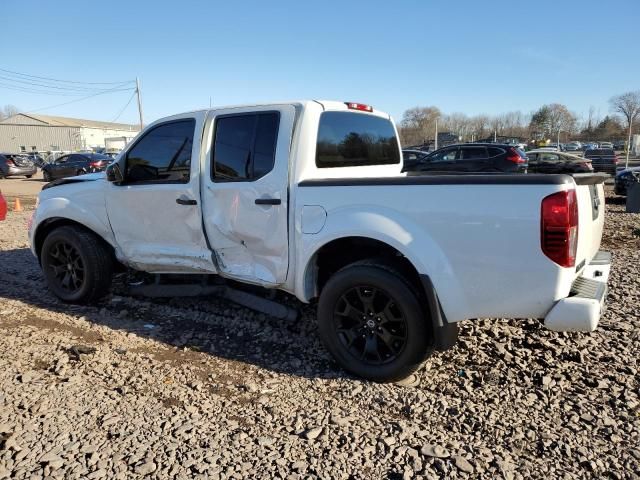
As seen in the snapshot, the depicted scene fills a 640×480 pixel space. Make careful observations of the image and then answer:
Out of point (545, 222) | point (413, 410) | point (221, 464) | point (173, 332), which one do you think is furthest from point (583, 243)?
point (173, 332)

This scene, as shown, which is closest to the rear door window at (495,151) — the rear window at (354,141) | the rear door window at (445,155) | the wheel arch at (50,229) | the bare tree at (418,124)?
the rear door window at (445,155)

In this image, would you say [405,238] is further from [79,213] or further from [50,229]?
[50,229]

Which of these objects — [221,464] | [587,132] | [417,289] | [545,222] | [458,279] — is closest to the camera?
[221,464]

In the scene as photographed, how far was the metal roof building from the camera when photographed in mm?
77125

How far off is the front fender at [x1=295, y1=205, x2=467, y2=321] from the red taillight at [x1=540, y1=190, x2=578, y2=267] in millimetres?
573

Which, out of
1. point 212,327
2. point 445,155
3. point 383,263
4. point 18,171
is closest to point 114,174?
point 212,327

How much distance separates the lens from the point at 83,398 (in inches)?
121

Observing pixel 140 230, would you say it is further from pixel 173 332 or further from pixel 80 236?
pixel 173 332

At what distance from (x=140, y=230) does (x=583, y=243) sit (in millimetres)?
3741

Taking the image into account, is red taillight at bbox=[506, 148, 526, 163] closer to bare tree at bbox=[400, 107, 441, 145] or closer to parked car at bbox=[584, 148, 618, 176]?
parked car at bbox=[584, 148, 618, 176]

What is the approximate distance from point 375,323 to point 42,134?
9112 cm

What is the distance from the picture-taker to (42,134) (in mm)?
→ 78812

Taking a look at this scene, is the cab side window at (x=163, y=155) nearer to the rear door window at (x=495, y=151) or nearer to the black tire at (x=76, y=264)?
the black tire at (x=76, y=264)

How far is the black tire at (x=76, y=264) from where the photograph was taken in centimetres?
471
